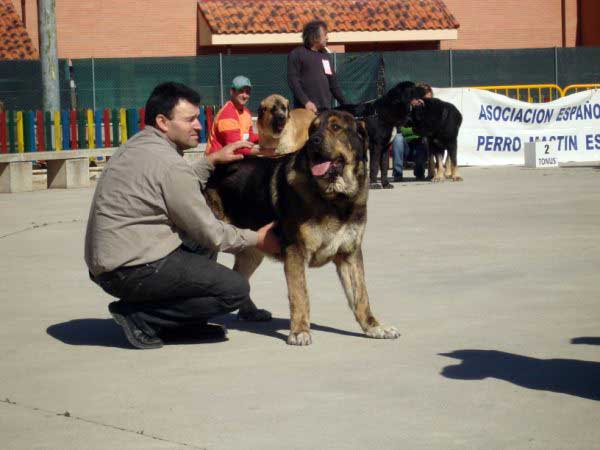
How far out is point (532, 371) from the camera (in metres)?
6.10

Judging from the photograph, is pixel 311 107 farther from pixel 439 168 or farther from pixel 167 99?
pixel 167 99

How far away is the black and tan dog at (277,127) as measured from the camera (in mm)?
11789

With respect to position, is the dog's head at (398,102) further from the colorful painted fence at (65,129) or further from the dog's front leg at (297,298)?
the dog's front leg at (297,298)

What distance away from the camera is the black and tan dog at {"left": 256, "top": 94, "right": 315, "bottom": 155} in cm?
1179

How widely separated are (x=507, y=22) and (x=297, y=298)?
36515 mm

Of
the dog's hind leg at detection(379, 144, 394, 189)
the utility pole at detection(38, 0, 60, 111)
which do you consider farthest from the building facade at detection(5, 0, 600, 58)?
the dog's hind leg at detection(379, 144, 394, 189)

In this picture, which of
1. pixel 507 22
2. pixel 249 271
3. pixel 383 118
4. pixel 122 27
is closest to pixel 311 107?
pixel 383 118

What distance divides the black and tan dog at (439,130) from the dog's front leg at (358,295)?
10.9 meters

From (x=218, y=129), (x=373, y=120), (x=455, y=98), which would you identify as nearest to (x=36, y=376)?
(x=218, y=129)

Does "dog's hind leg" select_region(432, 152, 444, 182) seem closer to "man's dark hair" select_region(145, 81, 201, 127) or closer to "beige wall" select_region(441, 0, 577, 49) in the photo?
"man's dark hair" select_region(145, 81, 201, 127)

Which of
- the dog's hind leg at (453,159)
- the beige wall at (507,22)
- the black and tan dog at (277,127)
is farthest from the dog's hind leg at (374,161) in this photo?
the beige wall at (507,22)

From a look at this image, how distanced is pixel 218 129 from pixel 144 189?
3.56 metres

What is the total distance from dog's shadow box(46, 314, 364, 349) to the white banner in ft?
46.2

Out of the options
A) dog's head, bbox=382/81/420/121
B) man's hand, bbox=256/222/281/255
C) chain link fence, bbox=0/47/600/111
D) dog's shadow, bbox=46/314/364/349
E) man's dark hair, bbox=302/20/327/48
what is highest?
man's dark hair, bbox=302/20/327/48
